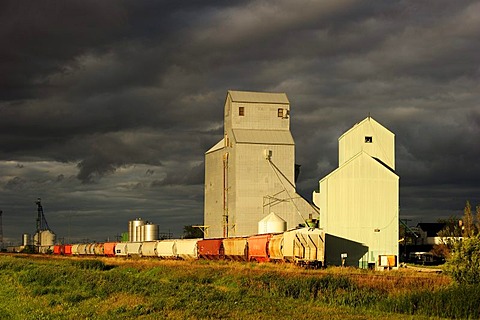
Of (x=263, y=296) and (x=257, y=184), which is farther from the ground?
(x=257, y=184)

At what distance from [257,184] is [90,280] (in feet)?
168

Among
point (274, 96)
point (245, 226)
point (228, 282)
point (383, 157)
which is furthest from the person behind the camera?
point (274, 96)

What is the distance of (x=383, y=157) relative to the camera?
82812 millimetres

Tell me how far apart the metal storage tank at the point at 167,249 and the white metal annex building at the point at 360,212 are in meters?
22.9

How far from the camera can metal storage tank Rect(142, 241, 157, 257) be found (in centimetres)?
9354

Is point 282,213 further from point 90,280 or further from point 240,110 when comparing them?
point 90,280

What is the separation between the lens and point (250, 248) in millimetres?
67375

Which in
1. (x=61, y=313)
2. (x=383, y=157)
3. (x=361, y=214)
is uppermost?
(x=383, y=157)

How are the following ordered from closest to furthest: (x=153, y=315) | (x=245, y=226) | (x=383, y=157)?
(x=153, y=315), (x=383, y=157), (x=245, y=226)

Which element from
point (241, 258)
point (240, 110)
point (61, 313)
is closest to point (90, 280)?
point (61, 313)

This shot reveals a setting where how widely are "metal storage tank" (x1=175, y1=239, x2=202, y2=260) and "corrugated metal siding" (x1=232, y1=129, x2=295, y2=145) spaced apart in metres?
16.1

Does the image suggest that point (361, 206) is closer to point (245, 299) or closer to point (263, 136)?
point (263, 136)

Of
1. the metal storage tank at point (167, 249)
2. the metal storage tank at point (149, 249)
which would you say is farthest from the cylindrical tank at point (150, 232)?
the metal storage tank at point (167, 249)

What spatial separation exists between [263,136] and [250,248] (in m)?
31.1
